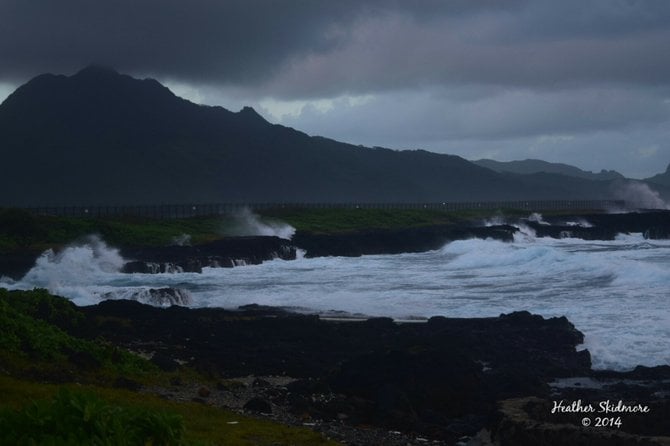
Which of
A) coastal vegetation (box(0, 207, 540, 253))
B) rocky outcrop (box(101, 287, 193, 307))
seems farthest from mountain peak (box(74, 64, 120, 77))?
rocky outcrop (box(101, 287, 193, 307))

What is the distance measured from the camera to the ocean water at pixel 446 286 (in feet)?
88.6

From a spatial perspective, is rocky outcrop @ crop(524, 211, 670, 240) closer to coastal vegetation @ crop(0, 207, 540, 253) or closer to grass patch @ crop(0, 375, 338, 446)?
coastal vegetation @ crop(0, 207, 540, 253)

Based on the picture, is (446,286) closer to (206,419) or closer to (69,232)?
(206,419)

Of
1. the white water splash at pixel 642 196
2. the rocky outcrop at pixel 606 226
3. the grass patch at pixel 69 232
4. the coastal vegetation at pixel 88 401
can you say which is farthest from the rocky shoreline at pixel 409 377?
the white water splash at pixel 642 196

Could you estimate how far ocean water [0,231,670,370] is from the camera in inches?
1064

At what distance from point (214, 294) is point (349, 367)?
2049 cm

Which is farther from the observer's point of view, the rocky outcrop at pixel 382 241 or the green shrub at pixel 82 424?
the rocky outcrop at pixel 382 241

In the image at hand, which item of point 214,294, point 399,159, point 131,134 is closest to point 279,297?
point 214,294

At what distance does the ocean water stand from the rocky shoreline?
223cm

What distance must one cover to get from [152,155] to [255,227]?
65492 millimetres

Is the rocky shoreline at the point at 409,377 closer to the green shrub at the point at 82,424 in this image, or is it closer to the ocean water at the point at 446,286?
the ocean water at the point at 446,286

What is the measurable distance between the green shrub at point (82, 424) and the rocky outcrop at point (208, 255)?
42.5 metres

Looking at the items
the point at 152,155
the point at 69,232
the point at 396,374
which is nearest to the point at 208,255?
the point at 69,232

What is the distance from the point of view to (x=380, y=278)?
45469 millimetres
